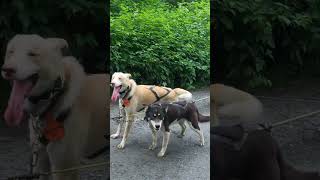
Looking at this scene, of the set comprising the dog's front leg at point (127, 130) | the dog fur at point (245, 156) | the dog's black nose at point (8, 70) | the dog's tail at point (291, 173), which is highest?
the dog's black nose at point (8, 70)

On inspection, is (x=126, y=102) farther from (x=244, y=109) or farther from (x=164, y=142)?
(x=244, y=109)

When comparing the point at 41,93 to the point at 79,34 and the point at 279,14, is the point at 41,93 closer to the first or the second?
the point at 79,34

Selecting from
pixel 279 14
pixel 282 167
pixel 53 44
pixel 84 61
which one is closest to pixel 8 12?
pixel 53 44

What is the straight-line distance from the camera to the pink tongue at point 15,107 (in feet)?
9.72

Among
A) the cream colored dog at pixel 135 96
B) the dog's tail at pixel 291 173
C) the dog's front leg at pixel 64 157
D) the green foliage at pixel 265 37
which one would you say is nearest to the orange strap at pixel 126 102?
the cream colored dog at pixel 135 96

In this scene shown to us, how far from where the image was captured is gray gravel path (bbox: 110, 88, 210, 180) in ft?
10.6

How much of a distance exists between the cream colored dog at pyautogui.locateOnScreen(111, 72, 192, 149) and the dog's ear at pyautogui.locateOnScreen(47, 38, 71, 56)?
0.32 metres

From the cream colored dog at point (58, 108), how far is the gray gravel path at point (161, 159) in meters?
0.16

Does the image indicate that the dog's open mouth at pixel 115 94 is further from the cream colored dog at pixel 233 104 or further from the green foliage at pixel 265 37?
the green foliage at pixel 265 37

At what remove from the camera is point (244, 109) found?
3309mm

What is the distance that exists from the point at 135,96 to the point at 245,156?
0.76m

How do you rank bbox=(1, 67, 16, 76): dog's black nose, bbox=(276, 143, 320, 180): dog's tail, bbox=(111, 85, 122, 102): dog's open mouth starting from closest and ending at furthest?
bbox=(1, 67, 16, 76): dog's black nose < bbox=(111, 85, 122, 102): dog's open mouth < bbox=(276, 143, 320, 180): dog's tail

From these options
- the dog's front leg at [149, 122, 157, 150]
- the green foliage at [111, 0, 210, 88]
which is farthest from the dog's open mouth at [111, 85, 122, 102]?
the dog's front leg at [149, 122, 157, 150]

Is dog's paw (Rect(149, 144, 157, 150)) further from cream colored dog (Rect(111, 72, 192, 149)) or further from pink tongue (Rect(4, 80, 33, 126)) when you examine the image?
pink tongue (Rect(4, 80, 33, 126))
